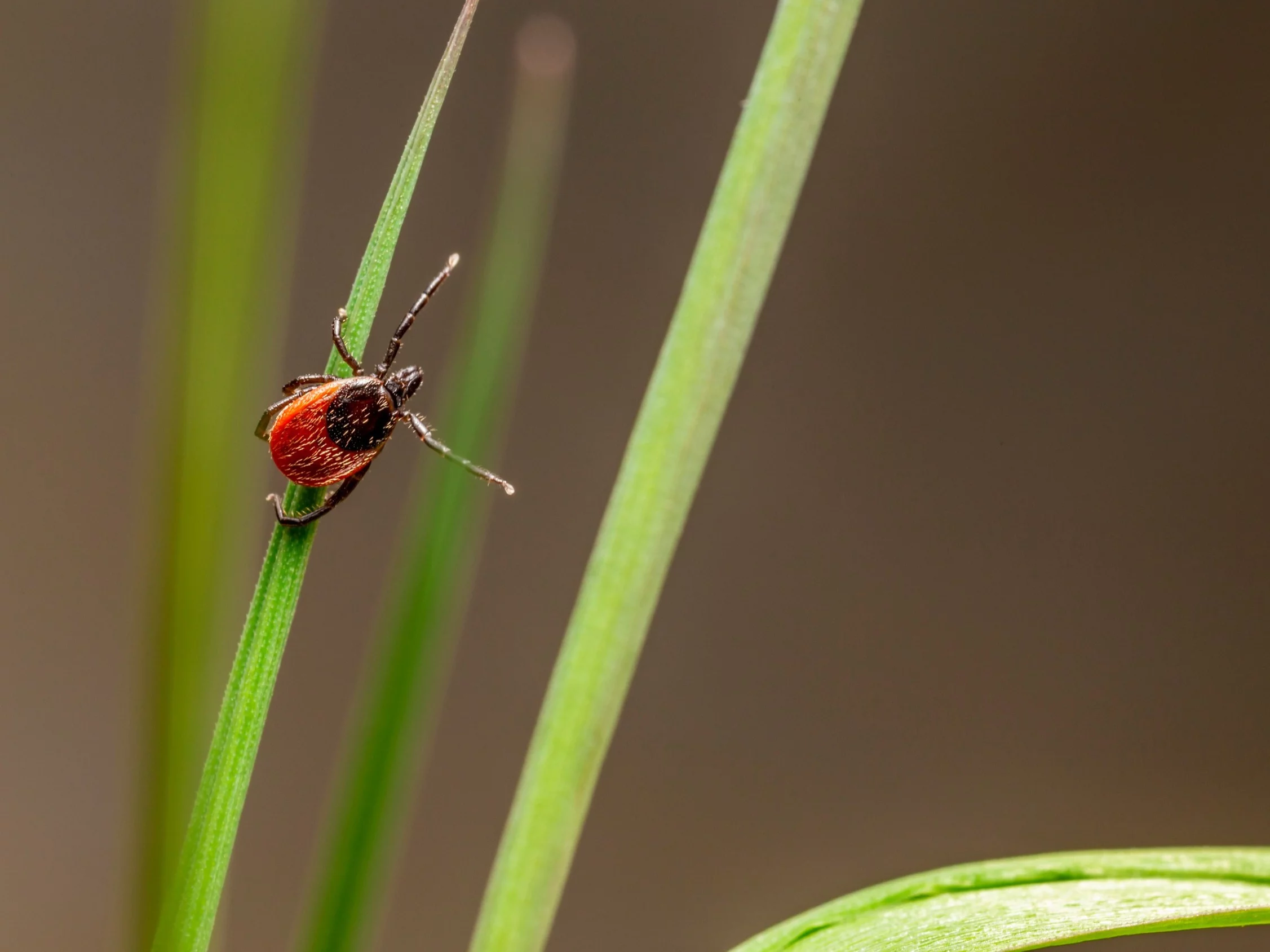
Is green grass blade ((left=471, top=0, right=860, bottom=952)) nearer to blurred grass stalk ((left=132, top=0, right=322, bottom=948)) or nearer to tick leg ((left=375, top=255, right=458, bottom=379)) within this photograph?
blurred grass stalk ((left=132, top=0, right=322, bottom=948))

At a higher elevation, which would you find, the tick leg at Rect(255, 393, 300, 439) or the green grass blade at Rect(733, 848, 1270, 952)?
the tick leg at Rect(255, 393, 300, 439)

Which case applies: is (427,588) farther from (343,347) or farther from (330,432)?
(330,432)

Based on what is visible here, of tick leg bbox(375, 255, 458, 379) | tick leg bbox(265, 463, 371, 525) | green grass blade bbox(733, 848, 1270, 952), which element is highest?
tick leg bbox(375, 255, 458, 379)

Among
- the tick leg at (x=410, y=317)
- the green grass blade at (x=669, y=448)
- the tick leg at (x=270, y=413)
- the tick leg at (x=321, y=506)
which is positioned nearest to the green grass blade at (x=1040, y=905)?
the green grass blade at (x=669, y=448)

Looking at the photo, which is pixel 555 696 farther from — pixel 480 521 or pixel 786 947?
A: pixel 480 521

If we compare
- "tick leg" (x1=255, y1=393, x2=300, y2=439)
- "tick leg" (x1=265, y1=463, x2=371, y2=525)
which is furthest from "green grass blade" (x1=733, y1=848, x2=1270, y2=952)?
"tick leg" (x1=255, y1=393, x2=300, y2=439)

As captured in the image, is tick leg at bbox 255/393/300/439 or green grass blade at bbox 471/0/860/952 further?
tick leg at bbox 255/393/300/439

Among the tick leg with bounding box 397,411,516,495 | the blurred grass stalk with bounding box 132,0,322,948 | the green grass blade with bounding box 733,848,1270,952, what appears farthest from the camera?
the tick leg with bounding box 397,411,516,495

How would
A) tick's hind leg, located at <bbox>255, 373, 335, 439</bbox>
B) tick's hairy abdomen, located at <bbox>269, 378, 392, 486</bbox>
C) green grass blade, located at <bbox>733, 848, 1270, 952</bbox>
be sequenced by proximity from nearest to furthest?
1. green grass blade, located at <bbox>733, 848, 1270, 952</bbox>
2. tick's hairy abdomen, located at <bbox>269, 378, 392, 486</bbox>
3. tick's hind leg, located at <bbox>255, 373, 335, 439</bbox>
